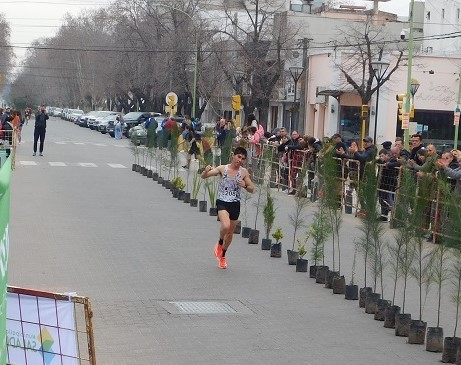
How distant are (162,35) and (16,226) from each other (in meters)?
59.3

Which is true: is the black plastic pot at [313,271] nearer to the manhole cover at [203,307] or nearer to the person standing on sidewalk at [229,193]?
the person standing on sidewalk at [229,193]

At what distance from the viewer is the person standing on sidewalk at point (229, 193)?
14.5 metres

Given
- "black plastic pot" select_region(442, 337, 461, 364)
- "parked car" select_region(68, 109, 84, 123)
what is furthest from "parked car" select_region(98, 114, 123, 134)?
"black plastic pot" select_region(442, 337, 461, 364)

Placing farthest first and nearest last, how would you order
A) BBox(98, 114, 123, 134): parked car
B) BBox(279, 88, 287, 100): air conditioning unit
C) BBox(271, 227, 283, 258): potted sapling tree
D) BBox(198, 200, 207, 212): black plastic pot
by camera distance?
1. BBox(98, 114, 123, 134): parked car
2. BBox(279, 88, 287, 100): air conditioning unit
3. BBox(198, 200, 207, 212): black plastic pot
4. BBox(271, 227, 283, 258): potted sapling tree

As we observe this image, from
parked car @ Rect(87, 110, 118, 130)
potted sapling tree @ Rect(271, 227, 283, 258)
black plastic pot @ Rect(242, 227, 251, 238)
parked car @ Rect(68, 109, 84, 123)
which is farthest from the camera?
parked car @ Rect(68, 109, 84, 123)

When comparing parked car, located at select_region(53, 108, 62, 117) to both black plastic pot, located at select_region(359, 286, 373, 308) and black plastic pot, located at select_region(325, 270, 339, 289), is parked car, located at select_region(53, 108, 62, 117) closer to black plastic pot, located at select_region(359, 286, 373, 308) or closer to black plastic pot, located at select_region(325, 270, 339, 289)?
black plastic pot, located at select_region(325, 270, 339, 289)

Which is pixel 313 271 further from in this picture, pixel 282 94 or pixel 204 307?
pixel 282 94

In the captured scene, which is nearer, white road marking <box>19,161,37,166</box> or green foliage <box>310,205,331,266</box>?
green foliage <box>310,205,331,266</box>

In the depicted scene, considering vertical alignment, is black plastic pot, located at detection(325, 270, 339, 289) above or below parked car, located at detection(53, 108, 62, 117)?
above

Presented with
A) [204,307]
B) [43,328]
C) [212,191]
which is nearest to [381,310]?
→ [204,307]

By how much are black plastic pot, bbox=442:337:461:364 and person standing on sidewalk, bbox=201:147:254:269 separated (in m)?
5.18

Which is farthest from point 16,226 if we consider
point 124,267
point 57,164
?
point 57,164

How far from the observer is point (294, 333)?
10.6 metres

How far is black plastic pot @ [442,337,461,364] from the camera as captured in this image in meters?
9.59
